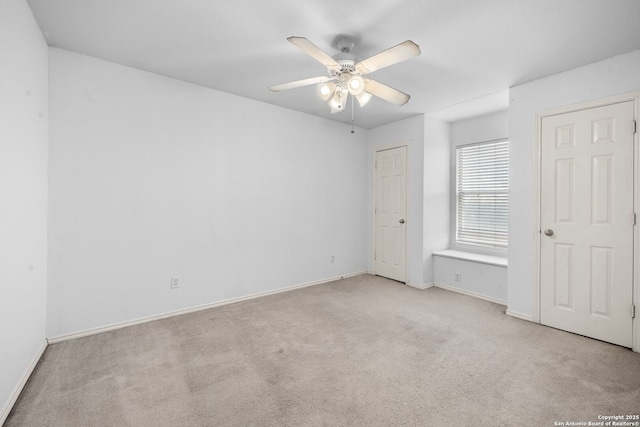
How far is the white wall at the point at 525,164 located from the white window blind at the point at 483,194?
2.78ft

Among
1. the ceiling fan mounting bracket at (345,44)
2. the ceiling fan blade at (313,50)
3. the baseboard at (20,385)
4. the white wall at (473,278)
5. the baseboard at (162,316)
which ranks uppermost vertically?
the ceiling fan mounting bracket at (345,44)

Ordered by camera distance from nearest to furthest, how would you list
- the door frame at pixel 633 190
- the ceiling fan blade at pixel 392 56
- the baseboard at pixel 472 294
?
the ceiling fan blade at pixel 392 56, the door frame at pixel 633 190, the baseboard at pixel 472 294

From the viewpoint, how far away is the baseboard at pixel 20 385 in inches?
65.7

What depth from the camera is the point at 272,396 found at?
1.88m

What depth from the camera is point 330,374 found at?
2.11 m

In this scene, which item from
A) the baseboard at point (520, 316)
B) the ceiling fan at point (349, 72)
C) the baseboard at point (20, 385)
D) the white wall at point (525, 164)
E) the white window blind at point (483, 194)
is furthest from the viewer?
the white window blind at point (483, 194)

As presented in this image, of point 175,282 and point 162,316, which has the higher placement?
point 175,282

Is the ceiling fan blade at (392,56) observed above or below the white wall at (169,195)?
above

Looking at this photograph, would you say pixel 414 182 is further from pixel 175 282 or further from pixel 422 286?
pixel 175 282

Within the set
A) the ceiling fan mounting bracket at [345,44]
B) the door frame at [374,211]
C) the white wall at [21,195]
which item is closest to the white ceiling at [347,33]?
the ceiling fan mounting bracket at [345,44]

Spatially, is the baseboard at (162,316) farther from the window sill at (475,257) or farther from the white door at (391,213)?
the window sill at (475,257)

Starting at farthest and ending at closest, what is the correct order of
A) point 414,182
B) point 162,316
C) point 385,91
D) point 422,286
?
1. point 414,182
2. point 422,286
3. point 162,316
4. point 385,91

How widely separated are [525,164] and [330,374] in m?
2.87

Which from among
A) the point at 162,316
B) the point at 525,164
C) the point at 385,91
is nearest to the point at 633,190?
the point at 525,164
